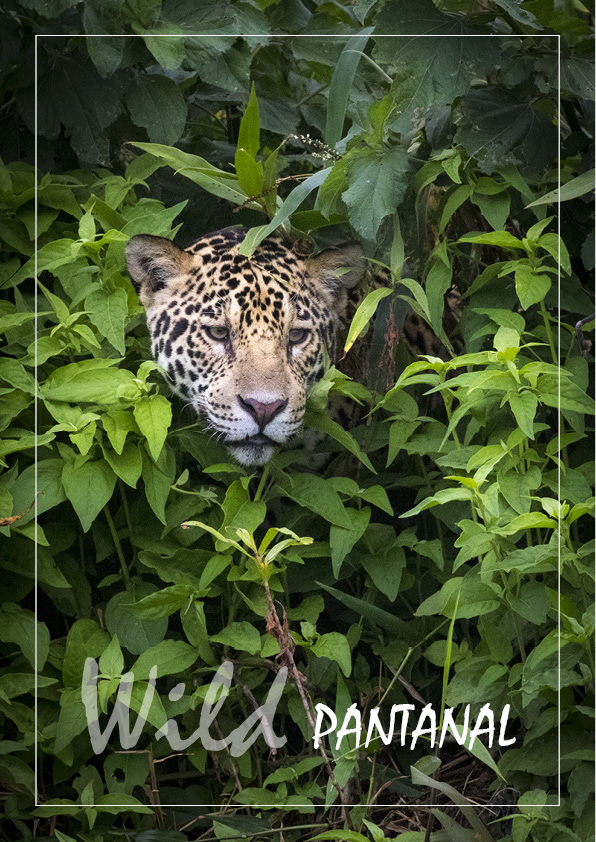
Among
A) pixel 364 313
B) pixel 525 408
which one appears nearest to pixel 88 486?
pixel 364 313

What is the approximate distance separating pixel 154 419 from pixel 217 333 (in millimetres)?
128

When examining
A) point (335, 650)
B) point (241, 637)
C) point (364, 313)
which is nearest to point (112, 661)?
point (241, 637)

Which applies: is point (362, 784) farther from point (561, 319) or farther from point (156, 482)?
point (561, 319)

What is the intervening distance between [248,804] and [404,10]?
0.97 metres

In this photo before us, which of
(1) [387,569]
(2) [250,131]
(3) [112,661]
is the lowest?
(3) [112,661]

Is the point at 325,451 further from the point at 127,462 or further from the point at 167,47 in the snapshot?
the point at 167,47

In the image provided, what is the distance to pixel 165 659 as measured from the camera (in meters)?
1.09

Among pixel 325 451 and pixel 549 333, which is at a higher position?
pixel 549 333

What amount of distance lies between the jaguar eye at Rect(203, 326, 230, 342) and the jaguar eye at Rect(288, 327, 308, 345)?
75mm

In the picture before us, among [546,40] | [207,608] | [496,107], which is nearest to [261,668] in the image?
[207,608]

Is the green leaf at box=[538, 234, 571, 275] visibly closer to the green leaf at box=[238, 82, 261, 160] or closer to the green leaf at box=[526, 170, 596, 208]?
the green leaf at box=[526, 170, 596, 208]

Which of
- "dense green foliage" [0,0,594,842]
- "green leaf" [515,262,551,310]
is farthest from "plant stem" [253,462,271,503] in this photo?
"green leaf" [515,262,551,310]

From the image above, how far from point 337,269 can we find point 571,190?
Answer: 30cm

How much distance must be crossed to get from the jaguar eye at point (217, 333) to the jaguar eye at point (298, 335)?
0.07 m
